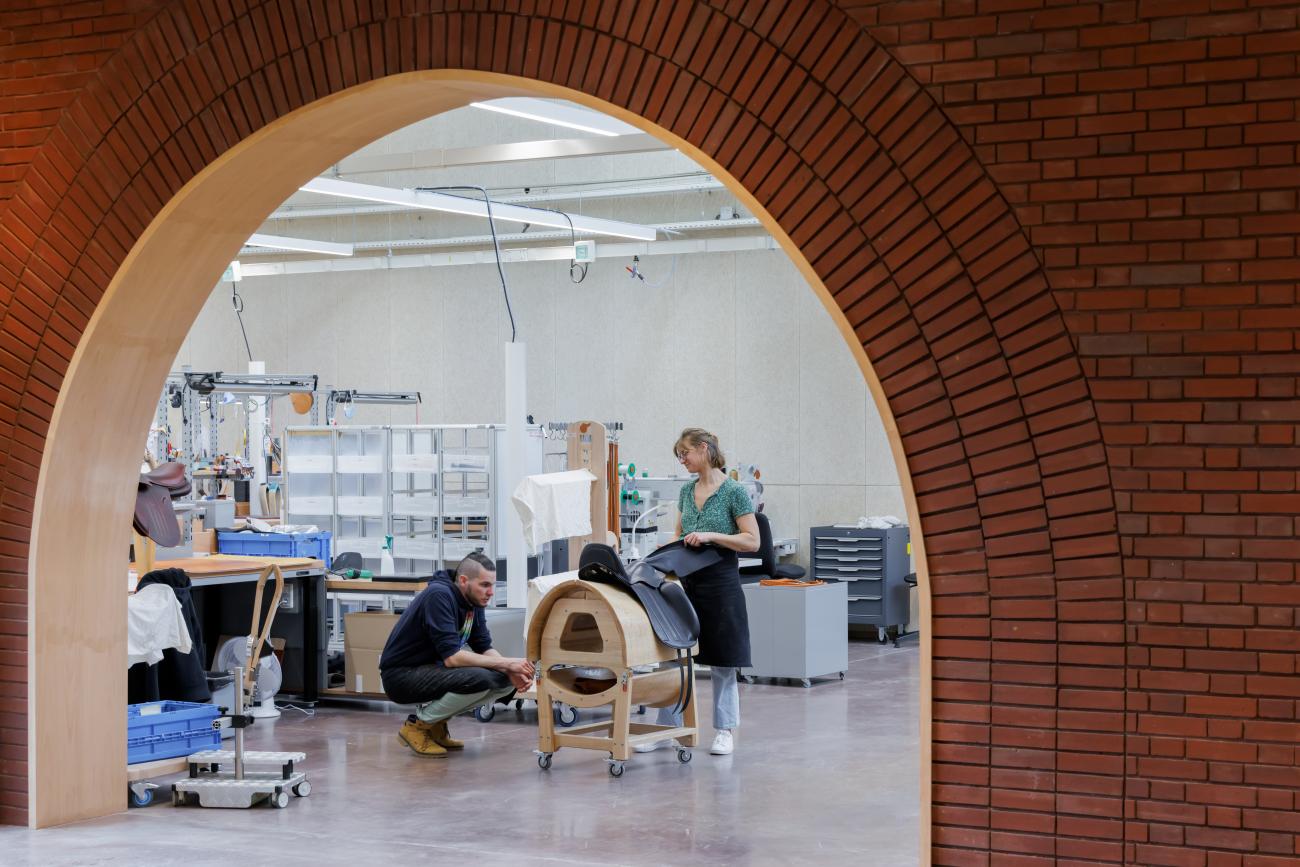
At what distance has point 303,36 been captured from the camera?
206 inches

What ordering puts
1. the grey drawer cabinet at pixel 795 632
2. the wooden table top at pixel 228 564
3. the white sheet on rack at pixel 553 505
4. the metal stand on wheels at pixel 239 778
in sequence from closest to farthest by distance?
the metal stand on wheels at pixel 239 778 < the wooden table top at pixel 228 564 < the white sheet on rack at pixel 553 505 < the grey drawer cabinet at pixel 795 632

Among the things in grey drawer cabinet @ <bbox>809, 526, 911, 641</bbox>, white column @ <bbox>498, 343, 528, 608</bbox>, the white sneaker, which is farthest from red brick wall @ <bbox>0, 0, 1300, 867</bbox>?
grey drawer cabinet @ <bbox>809, 526, 911, 641</bbox>

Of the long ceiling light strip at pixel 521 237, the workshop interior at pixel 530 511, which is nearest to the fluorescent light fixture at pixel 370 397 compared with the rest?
the workshop interior at pixel 530 511

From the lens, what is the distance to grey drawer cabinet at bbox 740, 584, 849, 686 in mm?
10109

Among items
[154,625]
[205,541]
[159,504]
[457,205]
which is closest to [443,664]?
[154,625]

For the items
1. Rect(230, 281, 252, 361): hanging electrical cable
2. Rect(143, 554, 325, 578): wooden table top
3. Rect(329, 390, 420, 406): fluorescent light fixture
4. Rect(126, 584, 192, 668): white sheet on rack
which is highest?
Rect(230, 281, 252, 361): hanging electrical cable

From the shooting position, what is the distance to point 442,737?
25.5ft

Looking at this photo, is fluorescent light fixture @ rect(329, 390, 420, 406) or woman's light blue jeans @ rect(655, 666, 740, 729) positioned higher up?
fluorescent light fixture @ rect(329, 390, 420, 406)

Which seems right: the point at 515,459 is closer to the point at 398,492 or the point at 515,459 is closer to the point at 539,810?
the point at 398,492

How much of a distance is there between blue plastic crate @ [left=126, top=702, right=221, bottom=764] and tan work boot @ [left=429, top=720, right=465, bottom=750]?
1189mm

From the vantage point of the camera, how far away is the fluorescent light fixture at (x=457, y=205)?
11055 mm

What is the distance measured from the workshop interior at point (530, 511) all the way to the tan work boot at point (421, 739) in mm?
117

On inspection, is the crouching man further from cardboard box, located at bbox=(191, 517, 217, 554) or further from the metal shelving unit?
cardboard box, located at bbox=(191, 517, 217, 554)

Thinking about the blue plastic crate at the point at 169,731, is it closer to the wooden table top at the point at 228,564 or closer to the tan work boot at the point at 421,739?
the tan work boot at the point at 421,739
